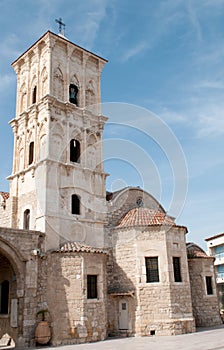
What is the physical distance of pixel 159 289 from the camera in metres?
18.3

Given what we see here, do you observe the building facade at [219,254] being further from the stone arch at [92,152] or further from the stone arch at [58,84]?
the stone arch at [58,84]

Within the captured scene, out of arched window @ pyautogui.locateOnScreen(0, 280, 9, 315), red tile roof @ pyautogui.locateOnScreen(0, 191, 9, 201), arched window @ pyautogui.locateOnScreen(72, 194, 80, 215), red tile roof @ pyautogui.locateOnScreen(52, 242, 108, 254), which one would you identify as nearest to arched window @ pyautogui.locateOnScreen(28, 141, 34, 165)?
red tile roof @ pyautogui.locateOnScreen(0, 191, 9, 201)

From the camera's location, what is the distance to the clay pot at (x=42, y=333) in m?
15.8

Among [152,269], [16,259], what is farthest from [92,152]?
[16,259]

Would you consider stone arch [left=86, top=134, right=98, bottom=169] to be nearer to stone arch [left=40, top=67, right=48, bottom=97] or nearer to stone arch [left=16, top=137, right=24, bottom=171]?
stone arch [left=40, top=67, right=48, bottom=97]

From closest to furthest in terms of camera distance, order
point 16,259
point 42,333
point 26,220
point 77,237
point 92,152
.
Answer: point 42,333, point 16,259, point 77,237, point 26,220, point 92,152

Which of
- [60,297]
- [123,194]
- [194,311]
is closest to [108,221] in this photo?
[123,194]

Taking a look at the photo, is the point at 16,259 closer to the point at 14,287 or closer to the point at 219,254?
the point at 14,287

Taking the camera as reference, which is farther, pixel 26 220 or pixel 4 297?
pixel 26 220

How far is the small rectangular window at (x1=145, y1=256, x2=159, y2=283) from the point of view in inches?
738

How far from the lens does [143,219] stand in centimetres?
1998

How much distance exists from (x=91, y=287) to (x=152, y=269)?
341cm

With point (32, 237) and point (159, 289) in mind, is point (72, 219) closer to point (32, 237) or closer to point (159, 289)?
point (32, 237)

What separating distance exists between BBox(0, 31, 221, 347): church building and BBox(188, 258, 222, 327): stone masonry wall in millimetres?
61
